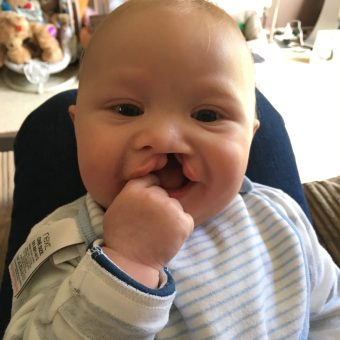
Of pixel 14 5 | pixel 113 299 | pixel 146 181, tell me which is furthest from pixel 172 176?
pixel 14 5

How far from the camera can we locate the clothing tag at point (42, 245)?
2.17 feet

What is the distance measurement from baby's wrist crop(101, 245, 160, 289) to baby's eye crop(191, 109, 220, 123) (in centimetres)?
23

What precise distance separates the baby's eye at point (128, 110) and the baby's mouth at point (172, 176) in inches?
3.3

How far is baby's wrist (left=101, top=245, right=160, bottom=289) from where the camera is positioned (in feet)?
1.75

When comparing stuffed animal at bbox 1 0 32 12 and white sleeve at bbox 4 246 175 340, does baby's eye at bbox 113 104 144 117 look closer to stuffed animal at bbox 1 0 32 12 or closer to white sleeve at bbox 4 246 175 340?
white sleeve at bbox 4 246 175 340

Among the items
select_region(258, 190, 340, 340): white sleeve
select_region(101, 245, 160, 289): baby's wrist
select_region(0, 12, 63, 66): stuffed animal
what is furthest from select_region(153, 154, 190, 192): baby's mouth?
select_region(0, 12, 63, 66): stuffed animal

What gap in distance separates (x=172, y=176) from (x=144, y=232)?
11cm

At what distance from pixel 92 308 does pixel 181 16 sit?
42cm

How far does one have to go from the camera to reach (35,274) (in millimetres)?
694

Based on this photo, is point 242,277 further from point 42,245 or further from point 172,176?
A: point 42,245

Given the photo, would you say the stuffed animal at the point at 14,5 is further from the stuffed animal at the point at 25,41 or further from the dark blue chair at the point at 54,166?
the dark blue chair at the point at 54,166

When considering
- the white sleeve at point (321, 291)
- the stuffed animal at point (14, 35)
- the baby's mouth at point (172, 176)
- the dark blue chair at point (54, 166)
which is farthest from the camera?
the stuffed animal at point (14, 35)

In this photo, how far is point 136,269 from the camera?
54cm

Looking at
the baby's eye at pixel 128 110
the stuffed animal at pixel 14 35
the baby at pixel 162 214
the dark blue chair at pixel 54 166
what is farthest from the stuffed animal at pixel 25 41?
the baby's eye at pixel 128 110
